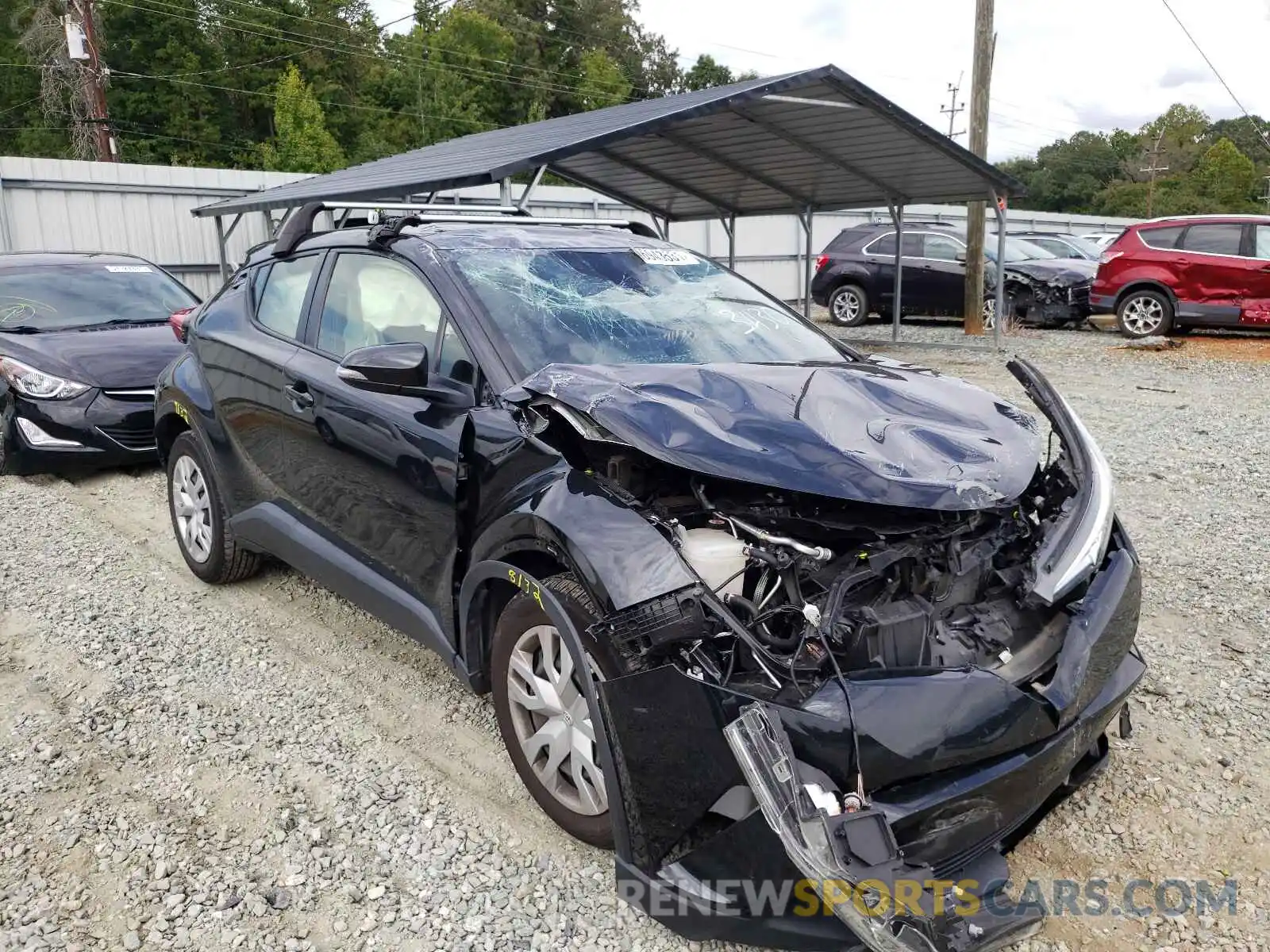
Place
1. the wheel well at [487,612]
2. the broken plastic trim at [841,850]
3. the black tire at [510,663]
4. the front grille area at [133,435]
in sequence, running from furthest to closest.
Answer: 1. the front grille area at [133,435]
2. the wheel well at [487,612]
3. the black tire at [510,663]
4. the broken plastic trim at [841,850]

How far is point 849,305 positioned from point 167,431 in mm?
13171

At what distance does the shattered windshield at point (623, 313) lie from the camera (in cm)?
317

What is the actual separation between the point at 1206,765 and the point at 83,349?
7129 millimetres

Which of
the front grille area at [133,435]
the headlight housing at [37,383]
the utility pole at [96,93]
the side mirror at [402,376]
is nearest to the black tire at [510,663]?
the side mirror at [402,376]

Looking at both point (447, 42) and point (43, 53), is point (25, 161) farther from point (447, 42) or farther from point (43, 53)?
point (447, 42)

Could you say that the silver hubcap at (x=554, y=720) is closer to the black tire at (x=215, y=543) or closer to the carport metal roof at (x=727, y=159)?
the black tire at (x=215, y=543)

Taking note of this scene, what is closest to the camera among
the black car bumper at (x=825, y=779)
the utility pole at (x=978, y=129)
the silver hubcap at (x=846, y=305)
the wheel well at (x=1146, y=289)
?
the black car bumper at (x=825, y=779)

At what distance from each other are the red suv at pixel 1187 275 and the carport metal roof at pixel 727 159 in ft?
8.44

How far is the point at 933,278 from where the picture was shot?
15.6 m

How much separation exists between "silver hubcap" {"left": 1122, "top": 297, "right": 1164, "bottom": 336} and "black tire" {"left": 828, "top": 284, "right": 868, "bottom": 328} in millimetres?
4027

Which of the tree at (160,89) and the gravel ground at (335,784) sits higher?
the tree at (160,89)

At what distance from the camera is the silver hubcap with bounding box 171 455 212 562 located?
468 centimetres

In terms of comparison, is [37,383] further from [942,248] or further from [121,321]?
[942,248]

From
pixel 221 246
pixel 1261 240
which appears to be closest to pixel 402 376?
pixel 1261 240
